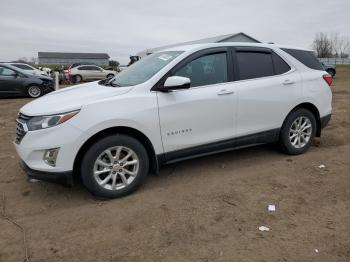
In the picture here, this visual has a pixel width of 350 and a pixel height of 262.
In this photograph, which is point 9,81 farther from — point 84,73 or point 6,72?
point 84,73

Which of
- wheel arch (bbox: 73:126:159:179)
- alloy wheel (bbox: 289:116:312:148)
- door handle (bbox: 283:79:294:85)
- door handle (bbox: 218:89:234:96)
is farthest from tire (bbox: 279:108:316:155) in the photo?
wheel arch (bbox: 73:126:159:179)

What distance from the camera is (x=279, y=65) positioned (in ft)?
17.2

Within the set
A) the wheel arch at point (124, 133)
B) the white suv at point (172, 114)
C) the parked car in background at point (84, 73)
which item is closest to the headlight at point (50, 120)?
the white suv at point (172, 114)

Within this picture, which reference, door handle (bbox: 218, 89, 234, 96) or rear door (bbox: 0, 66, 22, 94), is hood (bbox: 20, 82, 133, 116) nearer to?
door handle (bbox: 218, 89, 234, 96)

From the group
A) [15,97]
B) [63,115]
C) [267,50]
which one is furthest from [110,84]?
[15,97]

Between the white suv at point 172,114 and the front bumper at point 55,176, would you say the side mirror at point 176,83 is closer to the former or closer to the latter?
A: the white suv at point 172,114

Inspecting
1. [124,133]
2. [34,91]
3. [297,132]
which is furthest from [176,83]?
[34,91]

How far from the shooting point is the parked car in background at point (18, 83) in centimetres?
1374

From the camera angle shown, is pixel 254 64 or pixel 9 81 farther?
pixel 9 81

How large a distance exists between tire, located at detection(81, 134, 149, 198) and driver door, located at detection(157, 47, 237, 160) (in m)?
0.40

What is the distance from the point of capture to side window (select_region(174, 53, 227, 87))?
4.48m

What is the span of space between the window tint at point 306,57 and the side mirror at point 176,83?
2.14 metres

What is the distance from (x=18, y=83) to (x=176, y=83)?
459 inches

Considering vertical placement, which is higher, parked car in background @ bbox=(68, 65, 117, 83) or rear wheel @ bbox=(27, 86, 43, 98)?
parked car in background @ bbox=(68, 65, 117, 83)
